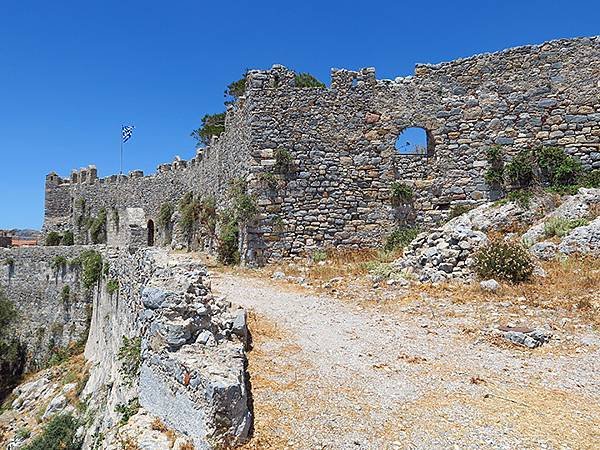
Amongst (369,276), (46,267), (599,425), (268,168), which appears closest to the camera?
(599,425)

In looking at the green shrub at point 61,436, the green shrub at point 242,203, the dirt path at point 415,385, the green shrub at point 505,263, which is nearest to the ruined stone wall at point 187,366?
the dirt path at point 415,385

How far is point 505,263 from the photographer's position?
10.4 metres

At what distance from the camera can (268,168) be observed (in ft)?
53.9

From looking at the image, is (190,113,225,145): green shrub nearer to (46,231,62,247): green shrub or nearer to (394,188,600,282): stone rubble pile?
(46,231,62,247): green shrub

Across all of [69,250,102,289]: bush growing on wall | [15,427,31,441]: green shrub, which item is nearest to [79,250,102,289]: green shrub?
[69,250,102,289]: bush growing on wall

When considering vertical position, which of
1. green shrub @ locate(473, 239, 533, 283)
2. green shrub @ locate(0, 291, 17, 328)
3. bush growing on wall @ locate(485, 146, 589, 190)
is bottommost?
green shrub @ locate(0, 291, 17, 328)

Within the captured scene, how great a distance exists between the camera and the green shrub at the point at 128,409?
6363 mm

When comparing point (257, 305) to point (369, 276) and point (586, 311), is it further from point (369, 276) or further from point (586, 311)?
point (586, 311)

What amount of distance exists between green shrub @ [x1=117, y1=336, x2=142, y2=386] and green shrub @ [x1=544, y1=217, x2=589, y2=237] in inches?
380

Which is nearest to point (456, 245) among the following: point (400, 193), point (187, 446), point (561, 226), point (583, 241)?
point (561, 226)

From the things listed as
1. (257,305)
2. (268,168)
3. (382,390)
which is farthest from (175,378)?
(268,168)

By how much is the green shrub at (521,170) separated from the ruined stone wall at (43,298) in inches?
774

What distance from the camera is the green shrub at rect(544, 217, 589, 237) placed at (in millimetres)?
11617

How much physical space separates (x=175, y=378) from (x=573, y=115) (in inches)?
582
